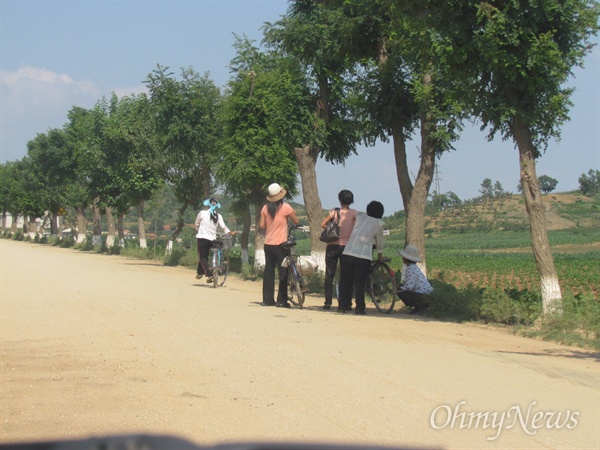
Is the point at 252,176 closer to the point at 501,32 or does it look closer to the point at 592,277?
the point at 592,277

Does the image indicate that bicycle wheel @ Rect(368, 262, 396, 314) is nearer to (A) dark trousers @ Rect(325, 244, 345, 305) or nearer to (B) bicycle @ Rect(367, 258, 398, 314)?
(B) bicycle @ Rect(367, 258, 398, 314)

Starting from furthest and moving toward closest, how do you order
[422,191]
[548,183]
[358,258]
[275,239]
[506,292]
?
[548,183]
[422,191]
[275,239]
[358,258]
[506,292]

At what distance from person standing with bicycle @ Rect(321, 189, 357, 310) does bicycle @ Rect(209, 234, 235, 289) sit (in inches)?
183

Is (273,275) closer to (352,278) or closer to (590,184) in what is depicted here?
(352,278)

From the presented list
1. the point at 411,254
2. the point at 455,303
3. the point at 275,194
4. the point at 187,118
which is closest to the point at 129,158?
the point at 187,118

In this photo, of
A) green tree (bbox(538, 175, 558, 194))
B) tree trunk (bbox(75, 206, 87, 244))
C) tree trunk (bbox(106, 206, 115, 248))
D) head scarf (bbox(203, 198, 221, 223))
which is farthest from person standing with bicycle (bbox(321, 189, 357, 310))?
green tree (bbox(538, 175, 558, 194))

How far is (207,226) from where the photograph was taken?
19.6 meters

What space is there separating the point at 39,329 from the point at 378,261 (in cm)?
628

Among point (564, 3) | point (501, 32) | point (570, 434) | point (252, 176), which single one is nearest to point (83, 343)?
point (570, 434)

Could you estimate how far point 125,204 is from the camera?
45.6m

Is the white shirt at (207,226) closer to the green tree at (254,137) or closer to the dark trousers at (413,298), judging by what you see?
the dark trousers at (413,298)

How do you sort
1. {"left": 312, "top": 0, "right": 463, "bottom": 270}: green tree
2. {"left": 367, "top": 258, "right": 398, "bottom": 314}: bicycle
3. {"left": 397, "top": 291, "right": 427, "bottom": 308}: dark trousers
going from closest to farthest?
{"left": 397, "top": 291, "right": 427, "bottom": 308}: dark trousers → {"left": 367, "top": 258, "right": 398, "bottom": 314}: bicycle → {"left": 312, "top": 0, "right": 463, "bottom": 270}: green tree

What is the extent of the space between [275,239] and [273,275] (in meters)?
0.65

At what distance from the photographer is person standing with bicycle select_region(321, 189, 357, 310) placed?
48.4 ft
